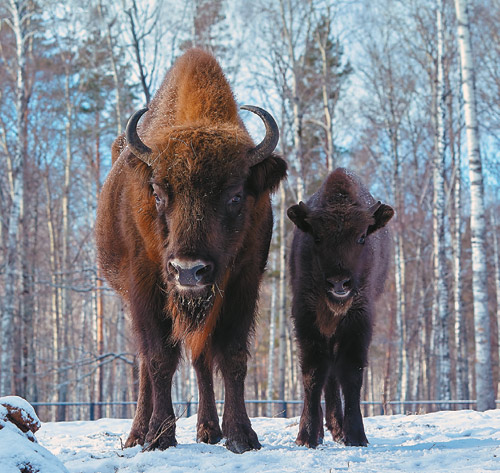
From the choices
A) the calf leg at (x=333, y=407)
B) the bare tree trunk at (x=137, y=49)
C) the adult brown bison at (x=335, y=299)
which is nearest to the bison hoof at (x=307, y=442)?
the adult brown bison at (x=335, y=299)

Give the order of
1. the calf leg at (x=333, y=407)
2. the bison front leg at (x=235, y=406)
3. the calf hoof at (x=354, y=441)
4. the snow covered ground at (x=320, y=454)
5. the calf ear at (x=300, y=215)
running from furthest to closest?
the calf leg at (x=333, y=407) → the calf ear at (x=300, y=215) → the calf hoof at (x=354, y=441) → the bison front leg at (x=235, y=406) → the snow covered ground at (x=320, y=454)

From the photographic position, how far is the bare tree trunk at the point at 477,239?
1129cm

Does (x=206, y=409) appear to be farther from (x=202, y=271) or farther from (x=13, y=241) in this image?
(x=13, y=241)

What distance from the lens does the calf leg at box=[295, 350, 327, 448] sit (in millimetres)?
5177

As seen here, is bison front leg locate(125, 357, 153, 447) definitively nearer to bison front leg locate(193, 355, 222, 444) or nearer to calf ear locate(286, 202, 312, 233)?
bison front leg locate(193, 355, 222, 444)

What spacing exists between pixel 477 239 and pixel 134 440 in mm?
8215

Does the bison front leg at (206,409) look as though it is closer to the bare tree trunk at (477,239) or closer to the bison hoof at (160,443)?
the bison hoof at (160,443)

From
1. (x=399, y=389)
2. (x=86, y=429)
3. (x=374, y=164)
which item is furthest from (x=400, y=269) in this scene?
(x=86, y=429)

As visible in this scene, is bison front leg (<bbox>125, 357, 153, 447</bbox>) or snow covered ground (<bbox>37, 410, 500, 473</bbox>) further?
bison front leg (<bbox>125, 357, 153, 447</bbox>)

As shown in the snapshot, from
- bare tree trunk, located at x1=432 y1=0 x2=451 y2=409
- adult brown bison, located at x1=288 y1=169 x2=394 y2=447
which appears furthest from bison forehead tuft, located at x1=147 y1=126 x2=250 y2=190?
bare tree trunk, located at x1=432 y1=0 x2=451 y2=409

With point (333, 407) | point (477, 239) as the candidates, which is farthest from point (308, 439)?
point (477, 239)

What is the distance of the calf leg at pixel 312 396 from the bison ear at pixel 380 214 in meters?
1.27

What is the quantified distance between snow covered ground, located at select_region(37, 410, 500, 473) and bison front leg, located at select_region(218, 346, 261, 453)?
138 millimetres

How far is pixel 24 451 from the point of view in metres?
3.16
